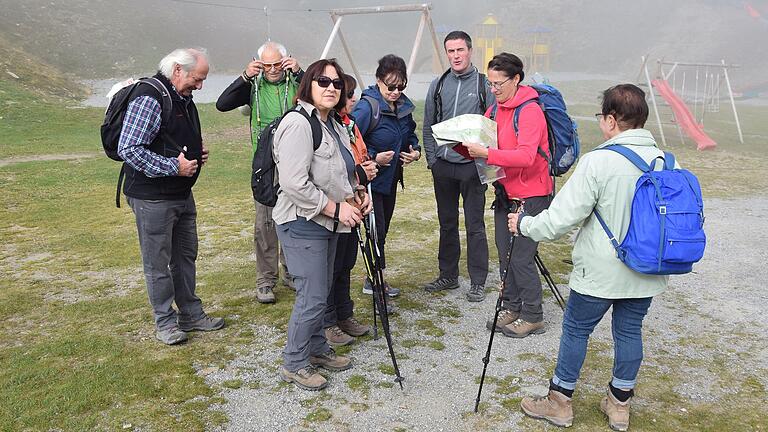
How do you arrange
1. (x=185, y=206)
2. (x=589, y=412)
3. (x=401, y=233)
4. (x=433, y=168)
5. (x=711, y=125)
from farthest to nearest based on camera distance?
(x=711, y=125), (x=401, y=233), (x=433, y=168), (x=185, y=206), (x=589, y=412)

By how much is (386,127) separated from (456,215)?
3.50ft

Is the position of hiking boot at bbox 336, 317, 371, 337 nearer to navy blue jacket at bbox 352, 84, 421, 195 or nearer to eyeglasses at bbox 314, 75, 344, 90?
navy blue jacket at bbox 352, 84, 421, 195

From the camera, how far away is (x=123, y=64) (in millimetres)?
28609

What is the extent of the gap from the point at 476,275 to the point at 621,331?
7.13ft

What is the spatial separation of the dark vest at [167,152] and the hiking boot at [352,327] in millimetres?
1544

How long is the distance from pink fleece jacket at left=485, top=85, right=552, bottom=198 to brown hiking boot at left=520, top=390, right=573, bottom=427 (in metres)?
1.53

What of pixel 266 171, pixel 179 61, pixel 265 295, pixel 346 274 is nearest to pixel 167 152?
pixel 179 61

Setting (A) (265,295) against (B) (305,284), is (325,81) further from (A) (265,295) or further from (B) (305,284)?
(A) (265,295)

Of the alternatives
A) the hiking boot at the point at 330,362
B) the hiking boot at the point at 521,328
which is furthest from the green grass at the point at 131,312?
the hiking boot at the point at 521,328

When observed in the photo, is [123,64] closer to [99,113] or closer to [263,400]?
[99,113]

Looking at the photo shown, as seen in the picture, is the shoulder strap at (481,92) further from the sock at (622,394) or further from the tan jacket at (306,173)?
the sock at (622,394)

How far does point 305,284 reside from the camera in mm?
3668

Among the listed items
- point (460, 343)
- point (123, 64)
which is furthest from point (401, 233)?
point (123, 64)

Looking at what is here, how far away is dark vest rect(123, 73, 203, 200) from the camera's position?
4.07m
